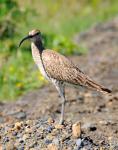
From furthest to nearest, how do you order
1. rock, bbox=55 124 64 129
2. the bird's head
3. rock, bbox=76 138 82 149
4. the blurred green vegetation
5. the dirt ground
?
the blurred green vegetation, the bird's head, the dirt ground, rock, bbox=55 124 64 129, rock, bbox=76 138 82 149

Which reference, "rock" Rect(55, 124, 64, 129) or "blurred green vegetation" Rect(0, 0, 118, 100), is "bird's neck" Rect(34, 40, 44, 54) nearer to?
"rock" Rect(55, 124, 64, 129)

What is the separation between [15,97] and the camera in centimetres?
1197

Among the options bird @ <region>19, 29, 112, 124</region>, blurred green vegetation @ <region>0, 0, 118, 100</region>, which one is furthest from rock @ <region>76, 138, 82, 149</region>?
blurred green vegetation @ <region>0, 0, 118, 100</region>

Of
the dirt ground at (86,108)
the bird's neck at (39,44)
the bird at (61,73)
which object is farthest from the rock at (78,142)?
the bird's neck at (39,44)

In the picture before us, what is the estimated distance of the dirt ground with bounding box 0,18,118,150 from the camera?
767cm

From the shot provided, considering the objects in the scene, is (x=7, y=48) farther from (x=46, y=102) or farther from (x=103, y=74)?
(x=46, y=102)

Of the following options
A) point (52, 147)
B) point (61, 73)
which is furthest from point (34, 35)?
point (52, 147)

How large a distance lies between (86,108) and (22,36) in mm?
4614

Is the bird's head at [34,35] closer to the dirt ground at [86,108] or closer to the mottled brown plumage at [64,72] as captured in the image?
the mottled brown plumage at [64,72]

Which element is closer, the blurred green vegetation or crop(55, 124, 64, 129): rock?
crop(55, 124, 64, 129): rock

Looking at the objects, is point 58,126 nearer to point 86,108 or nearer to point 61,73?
point 61,73

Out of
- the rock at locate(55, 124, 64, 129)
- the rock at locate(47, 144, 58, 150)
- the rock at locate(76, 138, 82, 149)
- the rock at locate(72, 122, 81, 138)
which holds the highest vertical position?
the rock at locate(55, 124, 64, 129)

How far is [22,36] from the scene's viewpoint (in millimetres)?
14594

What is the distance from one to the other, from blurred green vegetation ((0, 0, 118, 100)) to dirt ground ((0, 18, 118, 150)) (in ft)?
1.53
